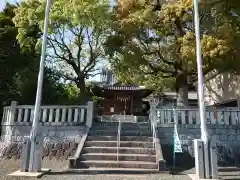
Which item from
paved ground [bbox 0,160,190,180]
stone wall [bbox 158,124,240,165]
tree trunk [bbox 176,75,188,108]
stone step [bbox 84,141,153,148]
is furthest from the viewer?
tree trunk [bbox 176,75,188,108]

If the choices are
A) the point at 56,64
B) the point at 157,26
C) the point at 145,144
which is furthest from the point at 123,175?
the point at 56,64

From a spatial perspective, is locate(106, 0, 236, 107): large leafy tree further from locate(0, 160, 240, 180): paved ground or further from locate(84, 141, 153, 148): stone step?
locate(0, 160, 240, 180): paved ground

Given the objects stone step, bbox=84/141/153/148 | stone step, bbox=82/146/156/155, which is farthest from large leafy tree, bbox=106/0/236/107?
stone step, bbox=82/146/156/155

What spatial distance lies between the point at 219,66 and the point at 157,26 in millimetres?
3327

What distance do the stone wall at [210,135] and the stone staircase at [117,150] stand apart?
737 mm

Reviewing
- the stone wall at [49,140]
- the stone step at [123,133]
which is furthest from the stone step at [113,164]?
the stone step at [123,133]

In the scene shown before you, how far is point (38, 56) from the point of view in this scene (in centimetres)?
1334

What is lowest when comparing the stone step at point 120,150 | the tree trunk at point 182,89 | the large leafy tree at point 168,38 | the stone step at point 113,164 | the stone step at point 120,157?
the stone step at point 113,164

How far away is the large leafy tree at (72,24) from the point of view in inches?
444

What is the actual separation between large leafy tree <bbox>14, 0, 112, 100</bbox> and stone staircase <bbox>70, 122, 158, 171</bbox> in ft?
16.3

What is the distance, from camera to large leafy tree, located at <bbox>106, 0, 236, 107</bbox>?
9766 millimetres

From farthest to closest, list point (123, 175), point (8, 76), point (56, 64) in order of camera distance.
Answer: point (56, 64) → point (8, 76) → point (123, 175)

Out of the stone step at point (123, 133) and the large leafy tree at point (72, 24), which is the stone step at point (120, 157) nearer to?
the stone step at point (123, 133)

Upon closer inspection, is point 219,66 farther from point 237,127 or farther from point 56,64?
point 56,64
